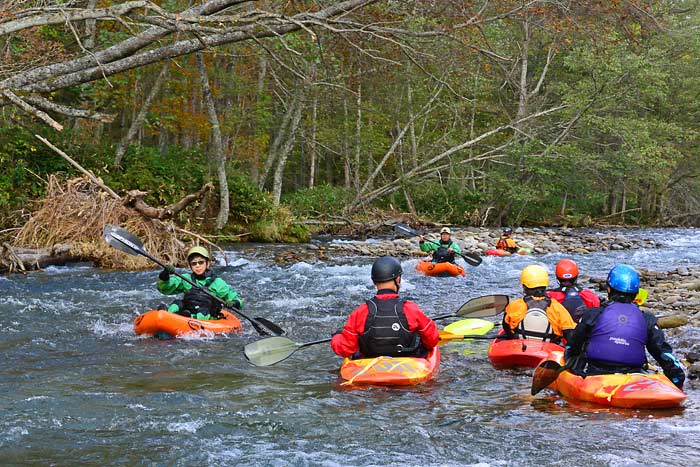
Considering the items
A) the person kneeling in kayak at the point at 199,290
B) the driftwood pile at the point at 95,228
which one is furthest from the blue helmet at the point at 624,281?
the driftwood pile at the point at 95,228

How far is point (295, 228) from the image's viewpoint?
1977 centimetres

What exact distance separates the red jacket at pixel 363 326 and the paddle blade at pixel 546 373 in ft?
3.00

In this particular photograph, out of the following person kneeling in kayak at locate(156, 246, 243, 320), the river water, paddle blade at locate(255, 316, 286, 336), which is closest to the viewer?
the river water

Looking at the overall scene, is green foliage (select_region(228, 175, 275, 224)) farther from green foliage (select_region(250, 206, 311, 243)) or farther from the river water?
the river water

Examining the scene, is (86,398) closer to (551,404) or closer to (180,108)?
(551,404)

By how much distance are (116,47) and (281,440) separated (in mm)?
7580

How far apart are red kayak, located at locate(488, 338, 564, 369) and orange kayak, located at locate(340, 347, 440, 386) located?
35.0 inches

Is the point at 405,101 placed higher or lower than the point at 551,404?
higher

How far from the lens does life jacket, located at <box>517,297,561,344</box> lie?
6.66m

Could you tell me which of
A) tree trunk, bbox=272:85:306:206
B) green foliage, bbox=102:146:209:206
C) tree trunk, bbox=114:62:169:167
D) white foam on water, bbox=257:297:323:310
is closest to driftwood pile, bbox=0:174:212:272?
white foam on water, bbox=257:297:323:310

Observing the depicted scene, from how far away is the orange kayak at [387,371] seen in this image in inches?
239

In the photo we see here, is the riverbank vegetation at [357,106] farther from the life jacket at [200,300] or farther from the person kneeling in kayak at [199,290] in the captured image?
the life jacket at [200,300]

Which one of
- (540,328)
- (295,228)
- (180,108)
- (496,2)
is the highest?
(496,2)

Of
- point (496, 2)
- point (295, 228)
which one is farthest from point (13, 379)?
point (295, 228)
